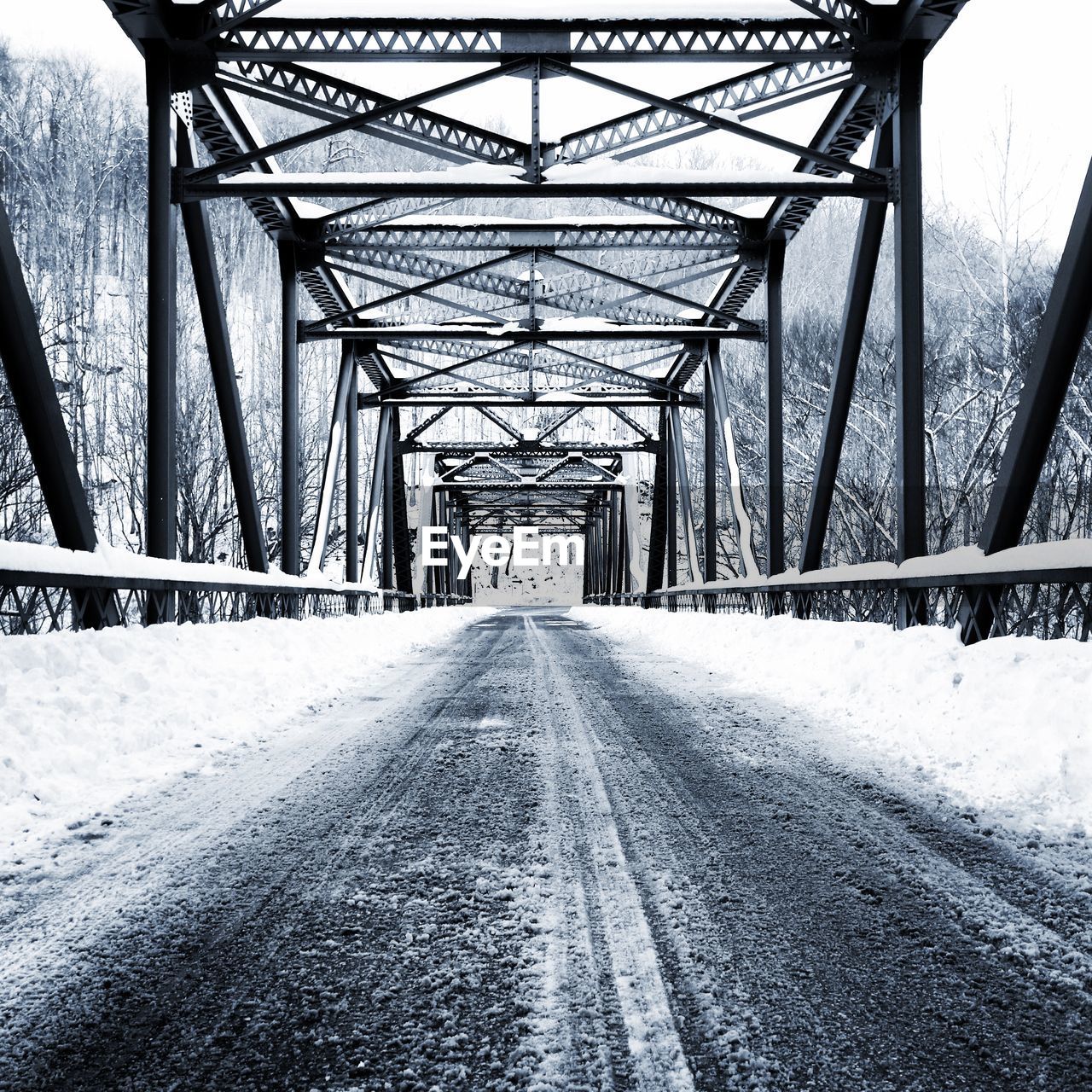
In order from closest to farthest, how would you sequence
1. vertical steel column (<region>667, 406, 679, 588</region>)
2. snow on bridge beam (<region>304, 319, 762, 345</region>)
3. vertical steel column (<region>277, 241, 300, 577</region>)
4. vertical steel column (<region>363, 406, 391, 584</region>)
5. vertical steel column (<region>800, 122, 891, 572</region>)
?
vertical steel column (<region>800, 122, 891, 572</region>) → vertical steel column (<region>277, 241, 300, 577</region>) → snow on bridge beam (<region>304, 319, 762, 345</region>) → vertical steel column (<region>363, 406, 391, 584</region>) → vertical steel column (<region>667, 406, 679, 588</region>)

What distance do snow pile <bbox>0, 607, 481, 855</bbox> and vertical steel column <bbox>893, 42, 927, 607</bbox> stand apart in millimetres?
5633

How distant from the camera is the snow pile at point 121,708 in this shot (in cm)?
382

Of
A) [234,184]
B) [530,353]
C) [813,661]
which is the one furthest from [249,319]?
[813,661]

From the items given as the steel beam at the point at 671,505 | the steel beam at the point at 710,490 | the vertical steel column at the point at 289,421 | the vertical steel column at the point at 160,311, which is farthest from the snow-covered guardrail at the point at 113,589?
the steel beam at the point at 671,505

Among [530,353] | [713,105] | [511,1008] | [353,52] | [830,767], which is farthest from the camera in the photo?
[530,353]

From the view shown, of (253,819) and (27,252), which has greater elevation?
(27,252)

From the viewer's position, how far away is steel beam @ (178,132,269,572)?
1117 cm

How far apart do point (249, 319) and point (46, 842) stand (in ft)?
191

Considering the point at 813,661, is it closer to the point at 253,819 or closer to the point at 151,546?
the point at 253,819

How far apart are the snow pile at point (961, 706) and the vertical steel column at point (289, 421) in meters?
9.32

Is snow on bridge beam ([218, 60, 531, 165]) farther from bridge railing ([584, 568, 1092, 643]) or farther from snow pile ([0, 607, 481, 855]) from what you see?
bridge railing ([584, 568, 1092, 643])

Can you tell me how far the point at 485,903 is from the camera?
2.63 meters

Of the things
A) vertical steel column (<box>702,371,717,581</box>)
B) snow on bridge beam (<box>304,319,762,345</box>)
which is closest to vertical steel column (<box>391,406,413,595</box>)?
snow on bridge beam (<box>304,319,762,345</box>)

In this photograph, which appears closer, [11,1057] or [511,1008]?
[11,1057]
